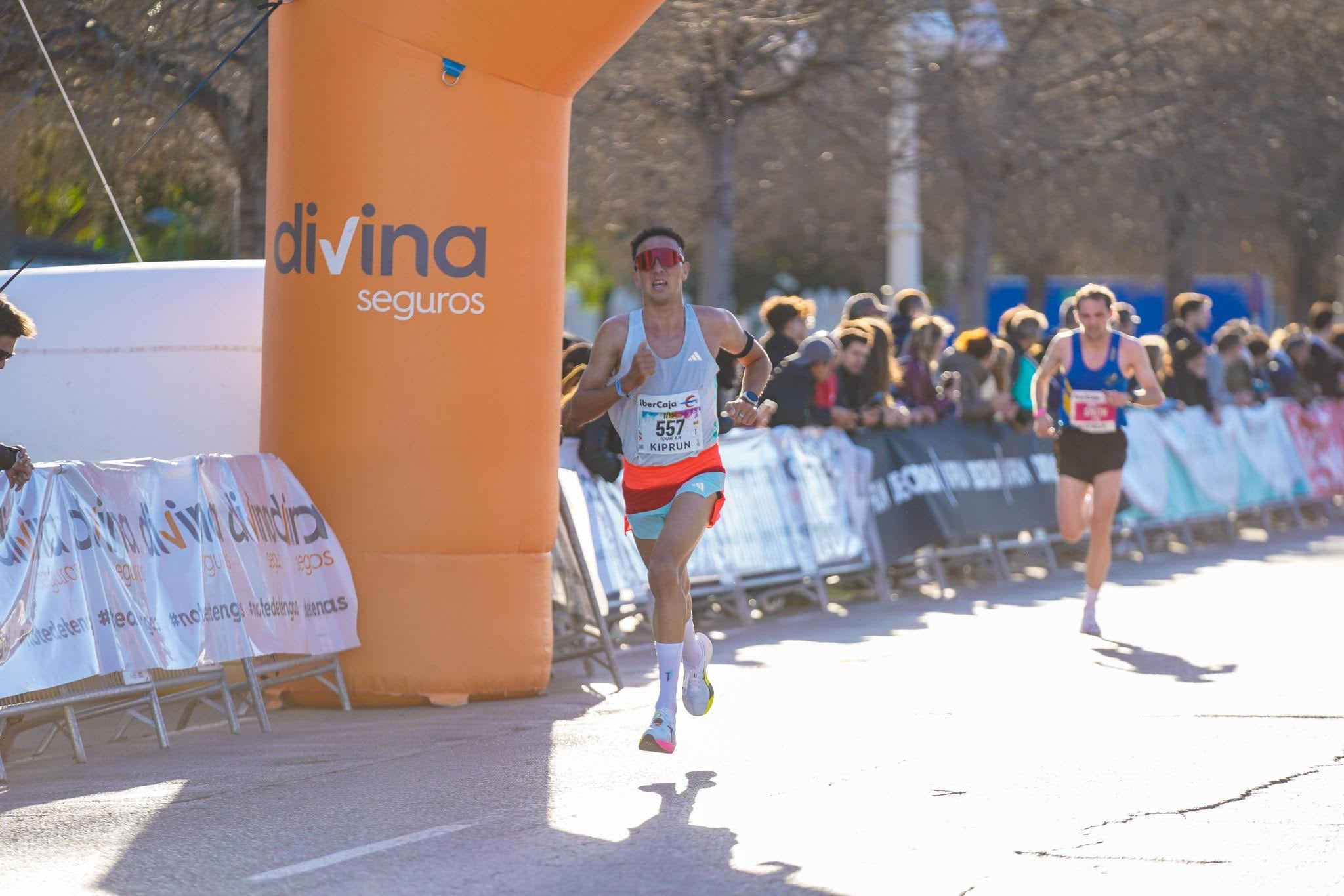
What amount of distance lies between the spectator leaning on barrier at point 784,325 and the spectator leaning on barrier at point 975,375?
2.08m

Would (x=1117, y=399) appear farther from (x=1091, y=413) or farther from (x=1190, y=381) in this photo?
(x=1190, y=381)

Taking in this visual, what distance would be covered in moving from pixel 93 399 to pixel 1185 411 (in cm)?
1062

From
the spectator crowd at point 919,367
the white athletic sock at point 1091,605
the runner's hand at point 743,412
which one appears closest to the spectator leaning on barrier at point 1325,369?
the spectator crowd at point 919,367

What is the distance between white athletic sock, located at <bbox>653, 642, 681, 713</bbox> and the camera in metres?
7.22

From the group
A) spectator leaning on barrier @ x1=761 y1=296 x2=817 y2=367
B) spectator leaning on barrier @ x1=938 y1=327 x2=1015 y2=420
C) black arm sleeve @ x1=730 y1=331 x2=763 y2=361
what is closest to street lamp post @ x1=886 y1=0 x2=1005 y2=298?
spectator leaning on barrier @ x1=938 y1=327 x2=1015 y2=420

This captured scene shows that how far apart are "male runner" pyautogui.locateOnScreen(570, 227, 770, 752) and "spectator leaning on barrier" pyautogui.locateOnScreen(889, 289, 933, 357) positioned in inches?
288

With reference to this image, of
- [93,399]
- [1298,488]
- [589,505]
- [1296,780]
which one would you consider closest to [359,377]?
[93,399]

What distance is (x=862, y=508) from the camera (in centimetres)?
1329

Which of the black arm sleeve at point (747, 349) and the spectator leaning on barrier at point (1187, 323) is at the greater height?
the spectator leaning on barrier at point (1187, 323)

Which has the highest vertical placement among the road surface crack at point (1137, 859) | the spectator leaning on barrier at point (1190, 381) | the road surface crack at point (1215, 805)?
the spectator leaning on barrier at point (1190, 381)

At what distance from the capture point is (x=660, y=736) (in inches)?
277

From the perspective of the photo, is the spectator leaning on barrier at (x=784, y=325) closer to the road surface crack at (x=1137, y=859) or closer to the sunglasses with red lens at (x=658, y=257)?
the sunglasses with red lens at (x=658, y=257)

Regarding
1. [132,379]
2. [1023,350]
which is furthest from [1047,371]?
[132,379]

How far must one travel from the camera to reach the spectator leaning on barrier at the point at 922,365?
14166mm
